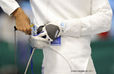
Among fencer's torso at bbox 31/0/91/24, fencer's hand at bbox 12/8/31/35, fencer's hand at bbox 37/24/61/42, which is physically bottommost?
fencer's hand at bbox 37/24/61/42

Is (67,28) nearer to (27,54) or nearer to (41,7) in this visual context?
(41,7)

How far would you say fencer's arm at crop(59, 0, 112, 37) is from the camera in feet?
2.37

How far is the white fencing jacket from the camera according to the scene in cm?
74

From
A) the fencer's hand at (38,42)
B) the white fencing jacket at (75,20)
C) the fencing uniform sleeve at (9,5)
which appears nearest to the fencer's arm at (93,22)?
the white fencing jacket at (75,20)

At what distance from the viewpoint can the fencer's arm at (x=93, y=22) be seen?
723mm

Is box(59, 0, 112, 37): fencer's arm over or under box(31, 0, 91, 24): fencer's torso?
under

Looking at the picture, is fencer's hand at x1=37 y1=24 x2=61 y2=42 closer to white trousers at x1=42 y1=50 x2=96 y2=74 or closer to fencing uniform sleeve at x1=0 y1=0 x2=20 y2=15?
white trousers at x1=42 y1=50 x2=96 y2=74

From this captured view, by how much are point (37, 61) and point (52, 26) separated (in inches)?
37.9

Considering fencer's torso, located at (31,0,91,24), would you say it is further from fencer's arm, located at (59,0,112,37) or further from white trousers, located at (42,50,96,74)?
white trousers, located at (42,50,96,74)

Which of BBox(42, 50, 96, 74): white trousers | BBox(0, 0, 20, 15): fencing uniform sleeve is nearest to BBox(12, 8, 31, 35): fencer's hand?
BBox(0, 0, 20, 15): fencing uniform sleeve

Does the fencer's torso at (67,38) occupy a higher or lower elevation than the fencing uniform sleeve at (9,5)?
lower

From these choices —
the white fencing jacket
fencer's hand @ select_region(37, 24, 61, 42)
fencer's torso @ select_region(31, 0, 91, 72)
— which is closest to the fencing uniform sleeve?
the white fencing jacket

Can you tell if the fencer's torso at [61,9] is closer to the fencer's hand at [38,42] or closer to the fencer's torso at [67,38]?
the fencer's torso at [67,38]

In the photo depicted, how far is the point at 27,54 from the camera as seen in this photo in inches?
62.7
